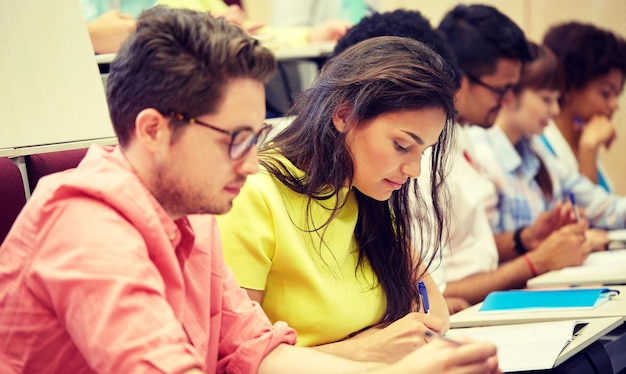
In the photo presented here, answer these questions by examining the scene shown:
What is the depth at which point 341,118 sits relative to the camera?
1.60 metres

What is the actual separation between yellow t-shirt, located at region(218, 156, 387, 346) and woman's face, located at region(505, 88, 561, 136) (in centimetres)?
171

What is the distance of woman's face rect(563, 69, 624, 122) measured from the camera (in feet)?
12.7

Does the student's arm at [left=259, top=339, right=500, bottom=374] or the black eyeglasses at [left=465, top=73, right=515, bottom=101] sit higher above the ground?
the student's arm at [left=259, top=339, right=500, bottom=374]

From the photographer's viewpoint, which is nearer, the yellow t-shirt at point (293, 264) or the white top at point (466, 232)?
the yellow t-shirt at point (293, 264)

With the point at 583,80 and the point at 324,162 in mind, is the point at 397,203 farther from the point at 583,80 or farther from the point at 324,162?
the point at 583,80

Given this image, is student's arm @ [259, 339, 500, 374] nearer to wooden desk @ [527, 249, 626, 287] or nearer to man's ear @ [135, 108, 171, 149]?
man's ear @ [135, 108, 171, 149]

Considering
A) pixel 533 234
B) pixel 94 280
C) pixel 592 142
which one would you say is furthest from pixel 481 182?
pixel 94 280

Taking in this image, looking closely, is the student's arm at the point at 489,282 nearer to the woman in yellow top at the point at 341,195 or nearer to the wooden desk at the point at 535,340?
the wooden desk at the point at 535,340

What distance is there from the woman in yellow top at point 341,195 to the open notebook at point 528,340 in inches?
5.7

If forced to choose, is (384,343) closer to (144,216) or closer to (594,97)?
(144,216)

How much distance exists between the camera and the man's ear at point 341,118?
159 centimetres

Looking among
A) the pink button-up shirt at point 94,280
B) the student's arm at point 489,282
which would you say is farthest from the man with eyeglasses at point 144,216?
the student's arm at point 489,282

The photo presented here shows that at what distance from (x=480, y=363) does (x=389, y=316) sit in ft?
1.81

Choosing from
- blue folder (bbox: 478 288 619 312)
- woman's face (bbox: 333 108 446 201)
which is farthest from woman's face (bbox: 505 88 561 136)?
woman's face (bbox: 333 108 446 201)
